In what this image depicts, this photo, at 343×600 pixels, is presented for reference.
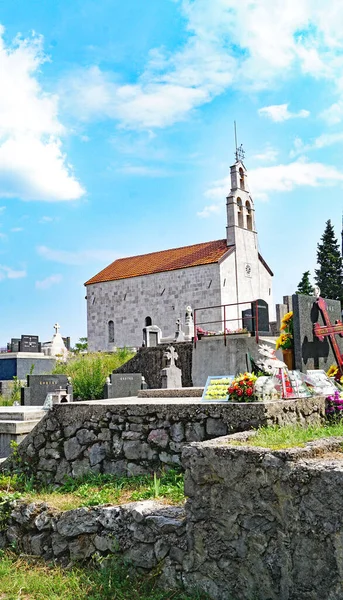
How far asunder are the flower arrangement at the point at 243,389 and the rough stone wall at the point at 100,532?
1500 millimetres

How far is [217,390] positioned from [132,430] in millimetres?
1101

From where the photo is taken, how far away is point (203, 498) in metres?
4.34

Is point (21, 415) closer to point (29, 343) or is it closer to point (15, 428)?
point (15, 428)

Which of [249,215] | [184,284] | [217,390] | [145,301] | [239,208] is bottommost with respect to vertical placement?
[217,390]

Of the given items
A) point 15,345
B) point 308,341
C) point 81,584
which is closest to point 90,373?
point 15,345

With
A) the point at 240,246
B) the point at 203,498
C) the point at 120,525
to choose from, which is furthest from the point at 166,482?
the point at 240,246

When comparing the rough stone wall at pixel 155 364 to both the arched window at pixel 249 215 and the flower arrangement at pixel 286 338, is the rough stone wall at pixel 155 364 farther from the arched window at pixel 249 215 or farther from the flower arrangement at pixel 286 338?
the arched window at pixel 249 215

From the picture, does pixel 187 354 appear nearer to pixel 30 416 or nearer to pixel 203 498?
pixel 30 416

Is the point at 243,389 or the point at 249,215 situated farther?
the point at 249,215

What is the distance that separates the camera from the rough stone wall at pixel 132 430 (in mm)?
5656

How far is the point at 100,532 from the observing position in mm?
5090

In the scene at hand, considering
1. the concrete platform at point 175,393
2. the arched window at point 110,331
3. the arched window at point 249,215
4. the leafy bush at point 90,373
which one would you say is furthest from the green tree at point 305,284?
the concrete platform at point 175,393

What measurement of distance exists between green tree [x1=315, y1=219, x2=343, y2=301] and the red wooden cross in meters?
29.9

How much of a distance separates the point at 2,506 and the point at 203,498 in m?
2.92
